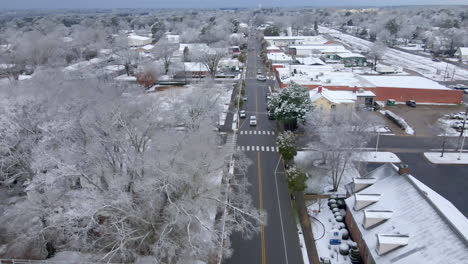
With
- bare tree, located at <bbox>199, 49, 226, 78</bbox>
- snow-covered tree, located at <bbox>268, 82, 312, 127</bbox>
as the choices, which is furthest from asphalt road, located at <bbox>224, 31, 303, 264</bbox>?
bare tree, located at <bbox>199, 49, 226, 78</bbox>

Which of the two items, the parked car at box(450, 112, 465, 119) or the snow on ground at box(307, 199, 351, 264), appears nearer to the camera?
the snow on ground at box(307, 199, 351, 264)

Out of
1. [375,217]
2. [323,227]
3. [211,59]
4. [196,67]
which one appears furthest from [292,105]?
[196,67]

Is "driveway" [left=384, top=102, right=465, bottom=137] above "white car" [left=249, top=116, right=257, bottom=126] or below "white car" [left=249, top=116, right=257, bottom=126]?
above

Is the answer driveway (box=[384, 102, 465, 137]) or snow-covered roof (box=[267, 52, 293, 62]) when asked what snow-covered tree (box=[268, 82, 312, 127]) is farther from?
snow-covered roof (box=[267, 52, 293, 62])

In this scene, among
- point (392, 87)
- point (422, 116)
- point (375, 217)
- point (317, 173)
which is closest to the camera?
point (375, 217)

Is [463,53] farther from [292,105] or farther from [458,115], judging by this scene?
[292,105]

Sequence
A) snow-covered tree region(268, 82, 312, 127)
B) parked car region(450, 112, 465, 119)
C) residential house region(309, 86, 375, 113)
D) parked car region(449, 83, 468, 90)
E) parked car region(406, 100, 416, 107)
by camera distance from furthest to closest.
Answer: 1. parked car region(449, 83, 468, 90)
2. parked car region(406, 100, 416, 107)
3. parked car region(450, 112, 465, 119)
4. residential house region(309, 86, 375, 113)
5. snow-covered tree region(268, 82, 312, 127)
